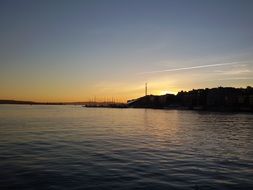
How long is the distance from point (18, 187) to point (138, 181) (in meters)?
6.51

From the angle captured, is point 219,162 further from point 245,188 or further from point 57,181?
point 57,181

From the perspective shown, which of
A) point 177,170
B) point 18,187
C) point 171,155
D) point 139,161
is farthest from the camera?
point 171,155

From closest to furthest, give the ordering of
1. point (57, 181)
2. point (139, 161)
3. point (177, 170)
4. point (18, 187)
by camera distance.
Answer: point (18, 187) → point (57, 181) → point (177, 170) → point (139, 161)

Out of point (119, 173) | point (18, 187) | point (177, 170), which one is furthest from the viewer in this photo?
point (177, 170)

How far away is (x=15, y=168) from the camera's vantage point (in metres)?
19.0

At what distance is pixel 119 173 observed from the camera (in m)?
18.0

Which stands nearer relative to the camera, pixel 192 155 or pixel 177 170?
pixel 177 170

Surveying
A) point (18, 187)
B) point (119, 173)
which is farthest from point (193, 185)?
point (18, 187)

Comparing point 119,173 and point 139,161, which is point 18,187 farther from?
point 139,161

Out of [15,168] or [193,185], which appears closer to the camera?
[193,185]

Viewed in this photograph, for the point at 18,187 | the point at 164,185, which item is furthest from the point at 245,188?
the point at 18,187

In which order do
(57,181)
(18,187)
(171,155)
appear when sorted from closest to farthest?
(18,187) → (57,181) → (171,155)

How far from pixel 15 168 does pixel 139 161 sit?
365 inches

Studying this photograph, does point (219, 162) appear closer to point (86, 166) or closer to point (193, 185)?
point (193, 185)
